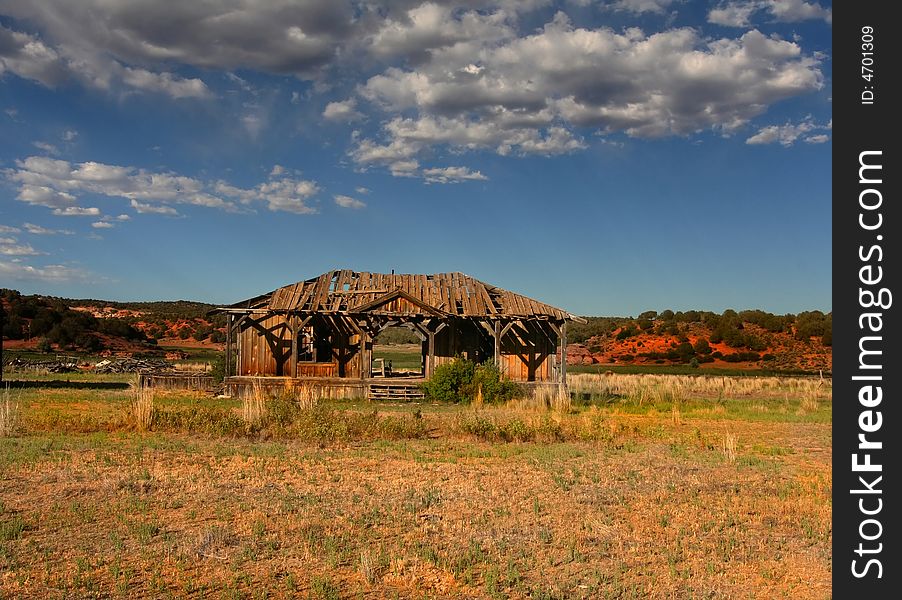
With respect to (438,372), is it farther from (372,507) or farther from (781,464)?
(372,507)

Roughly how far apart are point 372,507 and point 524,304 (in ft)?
57.7

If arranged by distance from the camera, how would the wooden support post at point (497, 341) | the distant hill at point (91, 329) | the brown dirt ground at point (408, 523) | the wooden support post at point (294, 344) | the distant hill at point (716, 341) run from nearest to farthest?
the brown dirt ground at point (408, 523)
the wooden support post at point (294, 344)
the wooden support post at point (497, 341)
the distant hill at point (91, 329)
the distant hill at point (716, 341)

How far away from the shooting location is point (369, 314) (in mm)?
23406

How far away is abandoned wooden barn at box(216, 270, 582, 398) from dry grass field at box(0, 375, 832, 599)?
7875mm

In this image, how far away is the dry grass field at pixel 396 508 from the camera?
19.9 ft

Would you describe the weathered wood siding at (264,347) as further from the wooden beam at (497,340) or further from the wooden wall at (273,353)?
the wooden beam at (497,340)

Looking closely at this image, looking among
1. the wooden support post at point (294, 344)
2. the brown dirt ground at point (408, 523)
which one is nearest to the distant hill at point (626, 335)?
the wooden support post at point (294, 344)

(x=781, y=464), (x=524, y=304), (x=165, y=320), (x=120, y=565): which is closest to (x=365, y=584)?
(x=120, y=565)

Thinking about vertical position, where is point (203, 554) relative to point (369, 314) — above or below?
below

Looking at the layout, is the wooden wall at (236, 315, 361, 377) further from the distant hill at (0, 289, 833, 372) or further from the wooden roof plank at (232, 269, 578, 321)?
the distant hill at (0, 289, 833, 372)

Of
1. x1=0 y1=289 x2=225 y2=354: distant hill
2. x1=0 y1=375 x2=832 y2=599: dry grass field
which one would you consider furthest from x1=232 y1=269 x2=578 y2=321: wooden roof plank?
x1=0 y1=289 x2=225 y2=354: distant hill

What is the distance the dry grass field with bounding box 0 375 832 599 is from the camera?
6.05 meters

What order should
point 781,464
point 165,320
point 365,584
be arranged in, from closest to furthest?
point 365,584 < point 781,464 < point 165,320

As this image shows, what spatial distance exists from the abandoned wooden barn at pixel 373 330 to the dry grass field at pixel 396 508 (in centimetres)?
787
